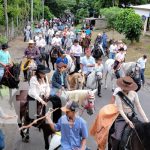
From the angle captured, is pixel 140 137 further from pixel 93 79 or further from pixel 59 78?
pixel 93 79

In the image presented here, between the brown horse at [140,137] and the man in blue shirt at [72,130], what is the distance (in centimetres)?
105

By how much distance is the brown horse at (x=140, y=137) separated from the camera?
6440 mm

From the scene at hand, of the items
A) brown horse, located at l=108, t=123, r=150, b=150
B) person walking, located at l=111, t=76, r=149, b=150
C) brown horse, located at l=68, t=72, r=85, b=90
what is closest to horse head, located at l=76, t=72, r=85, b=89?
brown horse, located at l=68, t=72, r=85, b=90

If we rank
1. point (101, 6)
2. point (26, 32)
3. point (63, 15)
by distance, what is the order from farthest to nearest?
1. point (63, 15)
2. point (101, 6)
3. point (26, 32)

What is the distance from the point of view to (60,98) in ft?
27.8

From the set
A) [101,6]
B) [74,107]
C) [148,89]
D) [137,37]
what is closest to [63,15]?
[101,6]

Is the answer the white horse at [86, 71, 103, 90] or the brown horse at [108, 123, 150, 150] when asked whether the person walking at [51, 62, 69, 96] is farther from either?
the brown horse at [108, 123, 150, 150]

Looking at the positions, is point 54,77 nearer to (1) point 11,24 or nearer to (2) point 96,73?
Result: (2) point 96,73

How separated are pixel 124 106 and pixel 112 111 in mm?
440

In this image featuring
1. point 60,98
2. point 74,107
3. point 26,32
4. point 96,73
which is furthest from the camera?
point 26,32

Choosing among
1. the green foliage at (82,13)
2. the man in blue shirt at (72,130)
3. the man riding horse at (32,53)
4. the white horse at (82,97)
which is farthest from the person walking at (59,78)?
the green foliage at (82,13)

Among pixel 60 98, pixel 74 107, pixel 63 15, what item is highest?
pixel 74 107

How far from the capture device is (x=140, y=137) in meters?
6.56

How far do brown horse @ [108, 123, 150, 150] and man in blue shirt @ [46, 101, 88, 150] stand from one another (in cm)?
105
